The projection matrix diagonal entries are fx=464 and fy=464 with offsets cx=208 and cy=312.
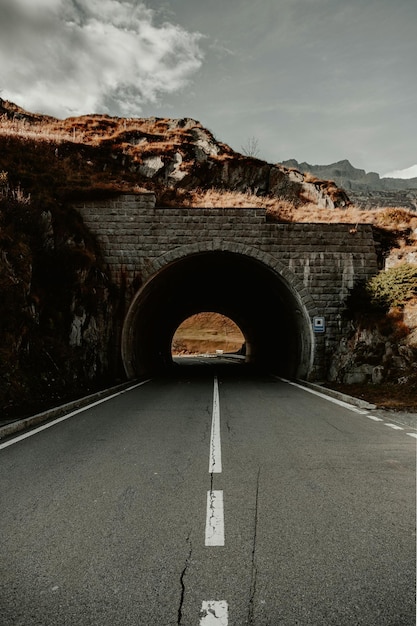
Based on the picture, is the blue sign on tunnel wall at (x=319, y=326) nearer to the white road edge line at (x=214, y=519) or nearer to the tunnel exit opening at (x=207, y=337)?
the white road edge line at (x=214, y=519)

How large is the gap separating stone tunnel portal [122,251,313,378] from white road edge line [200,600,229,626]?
56.7ft

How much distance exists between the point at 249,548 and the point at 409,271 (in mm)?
15400

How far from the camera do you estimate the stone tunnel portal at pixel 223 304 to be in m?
20.6

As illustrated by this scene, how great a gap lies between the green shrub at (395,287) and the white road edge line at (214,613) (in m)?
15.4

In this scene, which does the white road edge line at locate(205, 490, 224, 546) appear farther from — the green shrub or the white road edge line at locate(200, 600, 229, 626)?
the green shrub

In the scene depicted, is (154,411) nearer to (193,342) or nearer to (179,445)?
(179,445)

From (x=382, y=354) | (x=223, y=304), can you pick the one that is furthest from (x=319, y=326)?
(x=223, y=304)

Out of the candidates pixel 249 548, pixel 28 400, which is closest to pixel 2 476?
pixel 249 548

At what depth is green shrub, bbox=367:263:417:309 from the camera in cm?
1662

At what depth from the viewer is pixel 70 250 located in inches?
674

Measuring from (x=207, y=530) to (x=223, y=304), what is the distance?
31.1 m

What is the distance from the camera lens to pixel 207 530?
3.91 metres

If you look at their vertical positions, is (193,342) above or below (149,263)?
below

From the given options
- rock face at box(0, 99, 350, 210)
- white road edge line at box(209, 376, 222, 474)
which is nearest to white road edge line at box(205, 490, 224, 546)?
white road edge line at box(209, 376, 222, 474)
